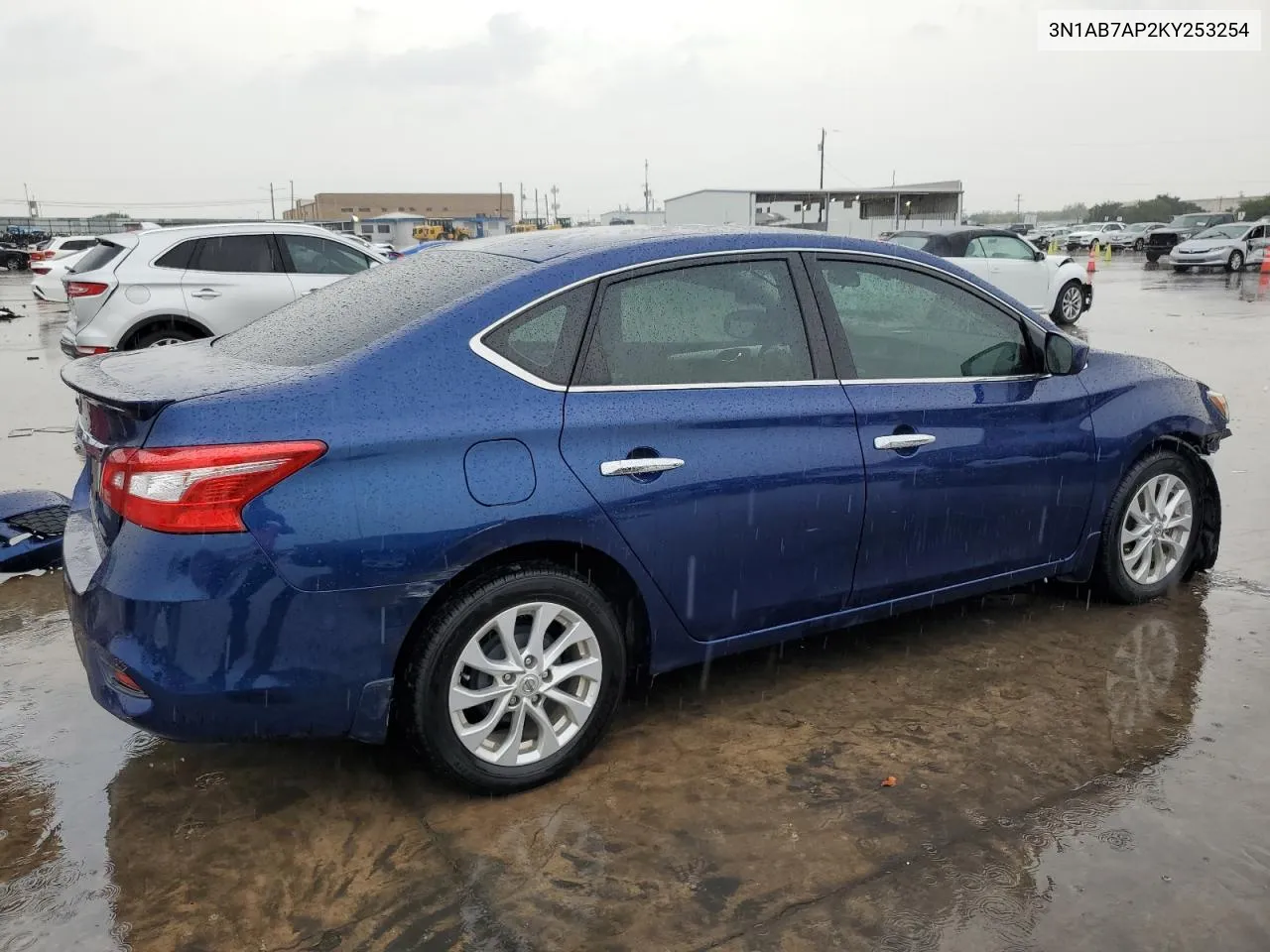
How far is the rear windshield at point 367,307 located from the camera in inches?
121

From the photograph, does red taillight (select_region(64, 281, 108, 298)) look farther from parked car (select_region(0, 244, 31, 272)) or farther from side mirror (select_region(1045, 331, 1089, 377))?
parked car (select_region(0, 244, 31, 272))

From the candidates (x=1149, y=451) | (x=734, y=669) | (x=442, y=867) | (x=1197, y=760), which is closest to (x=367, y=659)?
(x=442, y=867)

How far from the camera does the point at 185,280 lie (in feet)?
31.9

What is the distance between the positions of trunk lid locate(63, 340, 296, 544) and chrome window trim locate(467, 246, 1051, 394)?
1.90 ft

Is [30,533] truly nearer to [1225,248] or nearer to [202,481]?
[202,481]

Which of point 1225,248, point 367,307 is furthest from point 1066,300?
point 1225,248

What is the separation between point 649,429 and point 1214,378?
9.00 m

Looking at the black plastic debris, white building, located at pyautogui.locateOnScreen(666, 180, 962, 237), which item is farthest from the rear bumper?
white building, located at pyautogui.locateOnScreen(666, 180, 962, 237)

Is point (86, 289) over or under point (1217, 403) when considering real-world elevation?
over

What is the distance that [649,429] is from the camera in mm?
3123

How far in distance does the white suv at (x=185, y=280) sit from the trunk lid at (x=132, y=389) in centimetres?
622

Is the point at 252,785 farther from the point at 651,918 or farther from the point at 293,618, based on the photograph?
the point at 651,918

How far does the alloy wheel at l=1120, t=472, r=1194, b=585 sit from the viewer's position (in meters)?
4.45

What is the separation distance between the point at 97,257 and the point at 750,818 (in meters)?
9.29
